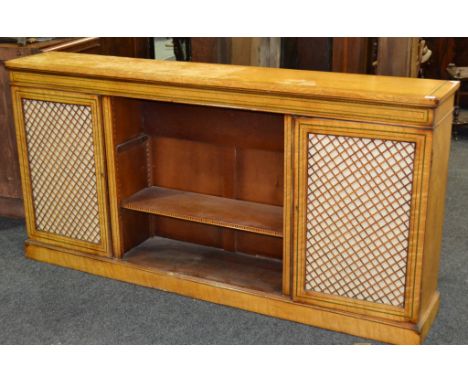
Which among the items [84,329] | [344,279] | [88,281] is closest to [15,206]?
[88,281]

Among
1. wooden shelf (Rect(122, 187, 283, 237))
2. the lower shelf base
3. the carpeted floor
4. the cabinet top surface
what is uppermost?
the cabinet top surface

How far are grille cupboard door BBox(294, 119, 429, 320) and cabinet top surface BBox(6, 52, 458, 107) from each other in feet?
0.46

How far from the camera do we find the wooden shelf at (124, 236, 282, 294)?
351 centimetres

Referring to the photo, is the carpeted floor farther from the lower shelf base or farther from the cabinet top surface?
the cabinet top surface

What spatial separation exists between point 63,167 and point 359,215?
5.38 ft

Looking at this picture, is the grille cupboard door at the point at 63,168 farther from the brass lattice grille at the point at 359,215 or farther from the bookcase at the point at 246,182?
the brass lattice grille at the point at 359,215

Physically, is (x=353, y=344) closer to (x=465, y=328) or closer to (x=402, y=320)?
(x=402, y=320)

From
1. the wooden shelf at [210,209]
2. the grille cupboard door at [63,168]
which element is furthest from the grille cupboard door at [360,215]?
the grille cupboard door at [63,168]

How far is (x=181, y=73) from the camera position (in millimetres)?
3266

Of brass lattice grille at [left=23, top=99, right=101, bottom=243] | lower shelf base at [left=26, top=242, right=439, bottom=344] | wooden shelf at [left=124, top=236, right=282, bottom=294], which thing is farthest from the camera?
brass lattice grille at [left=23, top=99, right=101, bottom=243]

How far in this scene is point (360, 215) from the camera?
302cm

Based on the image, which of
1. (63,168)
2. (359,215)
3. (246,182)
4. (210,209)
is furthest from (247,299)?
(63,168)

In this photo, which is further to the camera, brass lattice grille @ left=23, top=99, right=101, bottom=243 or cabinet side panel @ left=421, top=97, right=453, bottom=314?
brass lattice grille @ left=23, top=99, right=101, bottom=243

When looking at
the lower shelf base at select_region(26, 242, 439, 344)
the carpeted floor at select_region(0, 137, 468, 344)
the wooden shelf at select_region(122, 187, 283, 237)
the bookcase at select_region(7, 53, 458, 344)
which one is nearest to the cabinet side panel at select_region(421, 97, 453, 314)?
the bookcase at select_region(7, 53, 458, 344)
